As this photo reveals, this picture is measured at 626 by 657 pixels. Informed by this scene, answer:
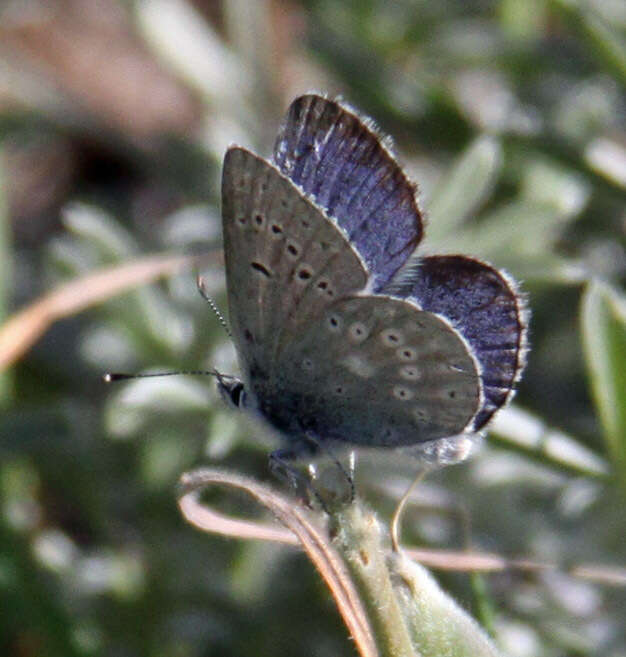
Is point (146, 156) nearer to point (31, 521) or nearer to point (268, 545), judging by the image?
point (31, 521)

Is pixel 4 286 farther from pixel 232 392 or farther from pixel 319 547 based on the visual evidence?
pixel 319 547

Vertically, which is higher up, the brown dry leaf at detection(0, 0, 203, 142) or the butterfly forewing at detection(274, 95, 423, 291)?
the brown dry leaf at detection(0, 0, 203, 142)

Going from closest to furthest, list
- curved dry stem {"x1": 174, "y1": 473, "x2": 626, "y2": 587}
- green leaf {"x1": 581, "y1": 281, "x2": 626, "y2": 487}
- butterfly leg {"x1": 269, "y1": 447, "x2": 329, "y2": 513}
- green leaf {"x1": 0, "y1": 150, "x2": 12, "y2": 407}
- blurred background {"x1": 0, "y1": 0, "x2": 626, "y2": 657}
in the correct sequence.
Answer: curved dry stem {"x1": 174, "y1": 473, "x2": 626, "y2": 587}
butterfly leg {"x1": 269, "y1": 447, "x2": 329, "y2": 513}
green leaf {"x1": 581, "y1": 281, "x2": 626, "y2": 487}
blurred background {"x1": 0, "y1": 0, "x2": 626, "y2": 657}
green leaf {"x1": 0, "y1": 150, "x2": 12, "y2": 407}

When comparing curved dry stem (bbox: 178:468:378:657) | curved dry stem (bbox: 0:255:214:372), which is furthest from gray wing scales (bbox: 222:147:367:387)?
curved dry stem (bbox: 0:255:214:372)

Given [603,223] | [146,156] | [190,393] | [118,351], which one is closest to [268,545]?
[190,393]

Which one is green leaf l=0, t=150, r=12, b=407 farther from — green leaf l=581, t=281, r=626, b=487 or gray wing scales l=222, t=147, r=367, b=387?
green leaf l=581, t=281, r=626, b=487

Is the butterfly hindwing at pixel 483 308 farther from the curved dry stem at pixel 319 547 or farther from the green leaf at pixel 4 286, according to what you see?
the green leaf at pixel 4 286

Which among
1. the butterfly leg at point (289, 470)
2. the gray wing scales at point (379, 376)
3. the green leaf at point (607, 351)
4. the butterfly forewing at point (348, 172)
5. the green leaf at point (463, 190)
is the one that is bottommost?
the butterfly leg at point (289, 470)

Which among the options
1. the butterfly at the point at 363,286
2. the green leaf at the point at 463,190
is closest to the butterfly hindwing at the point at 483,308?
the butterfly at the point at 363,286
